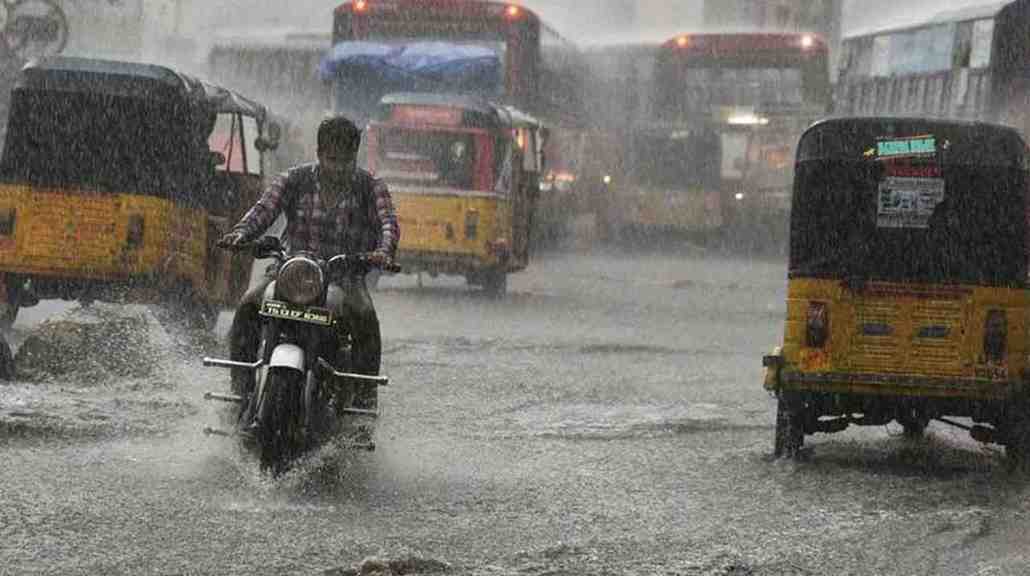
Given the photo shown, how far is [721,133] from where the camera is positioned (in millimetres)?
38969

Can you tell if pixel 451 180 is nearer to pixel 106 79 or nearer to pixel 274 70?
pixel 106 79

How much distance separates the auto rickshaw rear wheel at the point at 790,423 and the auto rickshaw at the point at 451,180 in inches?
566

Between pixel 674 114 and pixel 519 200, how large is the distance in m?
13.6

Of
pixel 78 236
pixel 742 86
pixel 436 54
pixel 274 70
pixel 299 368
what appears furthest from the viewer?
pixel 274 70

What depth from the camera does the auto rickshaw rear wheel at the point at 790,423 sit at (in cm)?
1062

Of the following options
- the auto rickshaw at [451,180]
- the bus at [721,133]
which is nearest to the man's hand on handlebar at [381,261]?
the auto rickshaw at [451,180]

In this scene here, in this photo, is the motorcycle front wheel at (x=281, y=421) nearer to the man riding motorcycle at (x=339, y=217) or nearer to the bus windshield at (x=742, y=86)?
the man riding motorcycle at (x=339, y=217)

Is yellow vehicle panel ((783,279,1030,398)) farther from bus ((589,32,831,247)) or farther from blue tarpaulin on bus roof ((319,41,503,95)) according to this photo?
bus ((589,32,831,247))

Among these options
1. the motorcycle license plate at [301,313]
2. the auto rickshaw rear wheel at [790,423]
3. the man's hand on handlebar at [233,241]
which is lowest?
the auto rickshaw rear wheel at [790,423]

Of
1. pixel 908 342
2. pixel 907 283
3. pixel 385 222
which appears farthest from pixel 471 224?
pixel 385 222

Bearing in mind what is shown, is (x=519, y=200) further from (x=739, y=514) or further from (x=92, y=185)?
(x=739, y=514)

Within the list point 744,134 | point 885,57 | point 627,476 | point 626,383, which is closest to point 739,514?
point 627,476

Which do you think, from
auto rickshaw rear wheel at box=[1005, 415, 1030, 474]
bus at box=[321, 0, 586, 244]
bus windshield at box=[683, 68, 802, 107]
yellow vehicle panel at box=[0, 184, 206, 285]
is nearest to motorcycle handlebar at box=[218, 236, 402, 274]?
auto rickshaw rear wheel at box=[1005, 415, 1030, 474]

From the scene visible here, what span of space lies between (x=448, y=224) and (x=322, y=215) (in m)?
15.5
